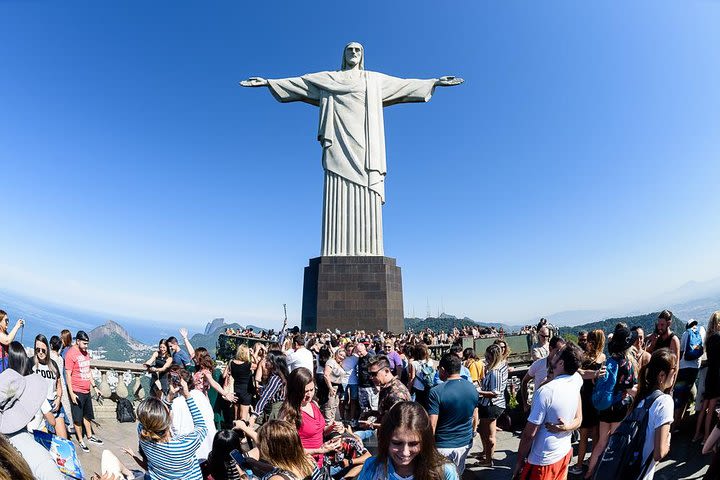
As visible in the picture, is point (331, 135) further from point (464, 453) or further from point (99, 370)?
point (464, 453)

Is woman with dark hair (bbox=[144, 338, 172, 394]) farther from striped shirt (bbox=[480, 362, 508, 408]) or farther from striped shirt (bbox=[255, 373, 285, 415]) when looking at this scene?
striped shirt (bbox=[480, 362, 508, 408])

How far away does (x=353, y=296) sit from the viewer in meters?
17.1

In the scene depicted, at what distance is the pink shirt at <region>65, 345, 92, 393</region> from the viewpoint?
23.1ft

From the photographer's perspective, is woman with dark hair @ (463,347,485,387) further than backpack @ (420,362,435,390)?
Yes

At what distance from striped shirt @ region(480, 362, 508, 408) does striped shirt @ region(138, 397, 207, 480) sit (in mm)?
3471

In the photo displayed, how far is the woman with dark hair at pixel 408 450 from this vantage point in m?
2.43

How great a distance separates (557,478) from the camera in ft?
12.3

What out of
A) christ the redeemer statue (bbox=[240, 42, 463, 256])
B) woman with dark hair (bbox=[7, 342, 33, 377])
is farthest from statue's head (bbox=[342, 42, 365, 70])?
woman with dark hair (bbox=[7, 342, 33, 377])

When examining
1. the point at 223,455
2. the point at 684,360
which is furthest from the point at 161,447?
the point at 684,360

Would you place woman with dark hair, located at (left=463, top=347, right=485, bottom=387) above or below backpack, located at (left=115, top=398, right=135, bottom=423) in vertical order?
above

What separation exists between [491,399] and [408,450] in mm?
3825

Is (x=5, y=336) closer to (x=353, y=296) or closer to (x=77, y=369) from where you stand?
(x=77, y=369)

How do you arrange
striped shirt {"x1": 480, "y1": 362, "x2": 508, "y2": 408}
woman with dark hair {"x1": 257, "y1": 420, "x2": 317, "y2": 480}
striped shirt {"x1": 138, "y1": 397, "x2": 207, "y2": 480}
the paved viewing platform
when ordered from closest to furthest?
woman with dark hair {"x1": 257, "y1": 420, "x2": 317, "y2": 480}, striped shirt {"x1": 138, "y1": 397, "x2": 207, "y2": 480}, the paved viewing platform, striped shirt {"x1": 480, "y1": 362, "x2": 508, "y2": 408}

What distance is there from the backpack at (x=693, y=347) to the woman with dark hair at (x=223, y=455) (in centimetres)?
555
